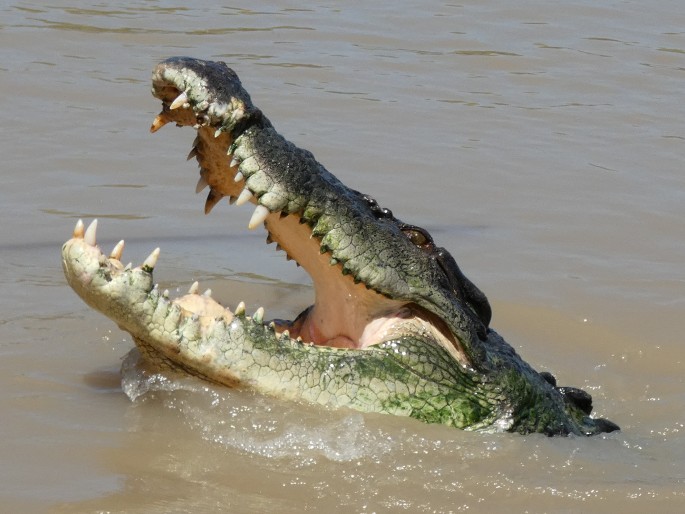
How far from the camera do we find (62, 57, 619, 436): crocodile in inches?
160

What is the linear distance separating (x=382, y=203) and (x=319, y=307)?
10.8 ft

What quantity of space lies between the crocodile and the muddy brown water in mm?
131

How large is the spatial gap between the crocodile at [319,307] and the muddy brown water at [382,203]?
0.13 metres

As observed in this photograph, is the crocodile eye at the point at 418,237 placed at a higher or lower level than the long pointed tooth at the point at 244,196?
lower

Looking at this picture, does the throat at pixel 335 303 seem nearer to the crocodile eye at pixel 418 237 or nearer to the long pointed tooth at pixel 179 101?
the crocodile eye at pixel 418 237

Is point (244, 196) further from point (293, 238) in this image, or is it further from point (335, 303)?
point (335, 303)

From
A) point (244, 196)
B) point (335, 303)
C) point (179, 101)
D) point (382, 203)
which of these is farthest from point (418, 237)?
point (382, 203)

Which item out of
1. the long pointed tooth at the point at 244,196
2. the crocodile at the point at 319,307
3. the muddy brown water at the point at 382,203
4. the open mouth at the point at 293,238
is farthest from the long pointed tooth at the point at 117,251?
the muddy brown water at the point at 382,203

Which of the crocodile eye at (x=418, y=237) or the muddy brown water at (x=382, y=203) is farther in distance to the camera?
the crocodile eye at (x=418, y=237)

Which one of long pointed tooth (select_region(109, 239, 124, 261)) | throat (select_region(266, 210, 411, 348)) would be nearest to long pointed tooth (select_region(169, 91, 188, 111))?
→ long pointed tooth (select_region(109, 239, 124, 261))

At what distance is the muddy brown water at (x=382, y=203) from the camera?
4250 mm

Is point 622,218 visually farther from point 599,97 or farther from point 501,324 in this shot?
point 599,97

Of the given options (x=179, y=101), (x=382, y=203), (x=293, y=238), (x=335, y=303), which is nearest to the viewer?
(x=179, y=101)

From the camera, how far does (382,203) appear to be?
8.00m
